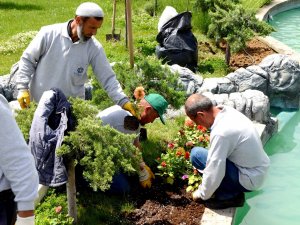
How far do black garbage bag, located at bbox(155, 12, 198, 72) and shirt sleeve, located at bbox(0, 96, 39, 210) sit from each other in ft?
18.3

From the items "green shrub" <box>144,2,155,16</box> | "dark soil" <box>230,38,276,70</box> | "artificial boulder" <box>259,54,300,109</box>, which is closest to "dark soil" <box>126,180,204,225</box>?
"artificial boulder" <box>259,54,300,109</box>

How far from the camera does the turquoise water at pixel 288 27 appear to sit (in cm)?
1158

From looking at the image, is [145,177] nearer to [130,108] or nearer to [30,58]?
[130,108]

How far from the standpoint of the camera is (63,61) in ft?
14.6

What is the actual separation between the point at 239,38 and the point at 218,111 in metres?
4.03

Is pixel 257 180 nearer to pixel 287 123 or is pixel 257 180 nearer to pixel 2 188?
pixel 2 188

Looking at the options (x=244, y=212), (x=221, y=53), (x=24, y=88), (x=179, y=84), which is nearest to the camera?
(x=24, y=88)

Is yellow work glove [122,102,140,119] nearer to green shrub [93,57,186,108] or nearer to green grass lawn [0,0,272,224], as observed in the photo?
green grass lawn [0,0,272,224]

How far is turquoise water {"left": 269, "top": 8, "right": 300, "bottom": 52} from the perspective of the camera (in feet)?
38.0

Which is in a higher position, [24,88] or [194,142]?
[24,88]

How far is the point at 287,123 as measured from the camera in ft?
23.3

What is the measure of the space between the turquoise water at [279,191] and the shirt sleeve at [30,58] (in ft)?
7.91

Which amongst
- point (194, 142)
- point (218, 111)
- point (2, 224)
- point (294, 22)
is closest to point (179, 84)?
point (194, 142)

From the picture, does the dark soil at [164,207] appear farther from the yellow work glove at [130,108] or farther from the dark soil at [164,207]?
the yellow work glove at [130,108]
